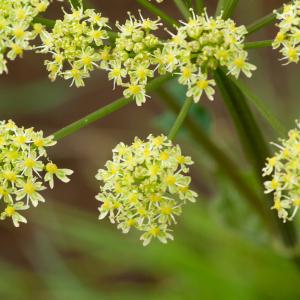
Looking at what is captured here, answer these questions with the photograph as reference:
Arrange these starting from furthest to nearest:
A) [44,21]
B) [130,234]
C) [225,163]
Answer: [130,234], [225,163], [44,21]

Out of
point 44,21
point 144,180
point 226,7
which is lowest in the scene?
point 144,180

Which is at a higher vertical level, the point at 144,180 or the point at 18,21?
the point at 18,21

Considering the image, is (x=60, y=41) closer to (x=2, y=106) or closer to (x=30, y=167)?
(x=30, y=167)

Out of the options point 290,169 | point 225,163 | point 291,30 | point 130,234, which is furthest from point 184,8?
point 130,234

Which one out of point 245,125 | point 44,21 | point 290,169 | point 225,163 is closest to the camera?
point 290,169

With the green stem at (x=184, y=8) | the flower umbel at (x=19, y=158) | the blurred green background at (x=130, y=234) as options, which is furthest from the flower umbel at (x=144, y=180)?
the blurred green background at (x=130, y=234)

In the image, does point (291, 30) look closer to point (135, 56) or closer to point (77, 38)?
point (135, 56)

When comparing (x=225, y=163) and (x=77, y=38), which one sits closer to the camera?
(x=77, y=38)

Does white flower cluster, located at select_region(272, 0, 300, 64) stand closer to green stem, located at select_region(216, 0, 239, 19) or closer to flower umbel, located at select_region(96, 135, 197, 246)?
green stem, located at select_region(216, 0, 239, 19)
